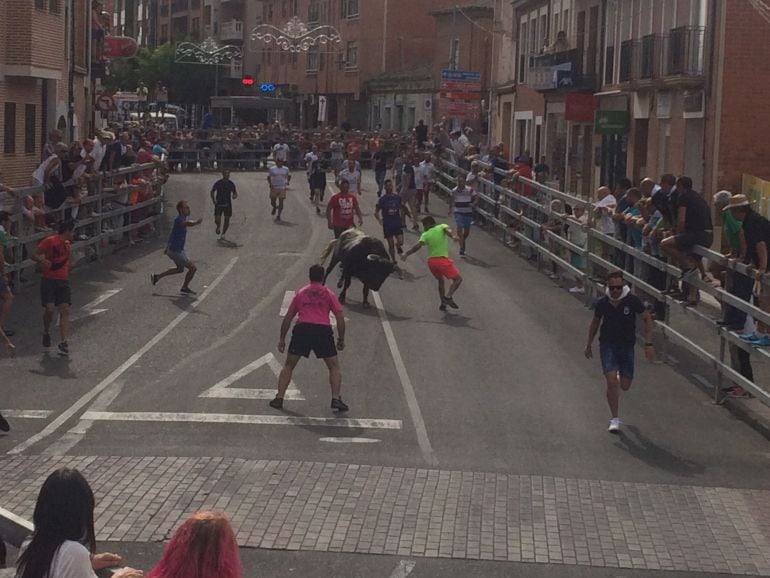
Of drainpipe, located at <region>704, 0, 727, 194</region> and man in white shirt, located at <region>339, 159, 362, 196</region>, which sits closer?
→ drainpipe, located at <region>704, 0, 727, 194</region>

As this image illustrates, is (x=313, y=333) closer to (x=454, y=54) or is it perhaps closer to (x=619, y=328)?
(x=619, y=328)

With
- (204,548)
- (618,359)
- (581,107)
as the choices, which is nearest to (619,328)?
(618,359)

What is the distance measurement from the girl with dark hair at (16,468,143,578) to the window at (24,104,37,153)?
30466 mm

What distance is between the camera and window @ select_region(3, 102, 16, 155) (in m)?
33.1

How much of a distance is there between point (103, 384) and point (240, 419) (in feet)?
7.93

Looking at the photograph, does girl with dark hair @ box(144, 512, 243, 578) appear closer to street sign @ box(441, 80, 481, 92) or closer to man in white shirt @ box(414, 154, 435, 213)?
man in white shirt @ box(414, 154, 435, 213)

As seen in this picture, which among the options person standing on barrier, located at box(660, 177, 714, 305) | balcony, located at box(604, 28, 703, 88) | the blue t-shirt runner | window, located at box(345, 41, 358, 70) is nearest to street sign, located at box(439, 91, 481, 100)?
balcony, located at box(604, 28, 703, 88)

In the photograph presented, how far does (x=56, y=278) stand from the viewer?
59.4ft

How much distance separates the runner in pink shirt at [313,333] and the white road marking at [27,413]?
7.92ft

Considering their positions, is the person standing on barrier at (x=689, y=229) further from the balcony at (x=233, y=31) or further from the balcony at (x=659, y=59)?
the balcony at (x=233, y=31)

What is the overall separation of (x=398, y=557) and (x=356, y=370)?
7.64 metres

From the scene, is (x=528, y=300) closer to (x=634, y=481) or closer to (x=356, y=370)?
(x=356, y=370)

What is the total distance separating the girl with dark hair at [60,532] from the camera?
5391 millimetres

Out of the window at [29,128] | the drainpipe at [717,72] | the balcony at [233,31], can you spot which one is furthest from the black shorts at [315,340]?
the balcony at [233,31]
